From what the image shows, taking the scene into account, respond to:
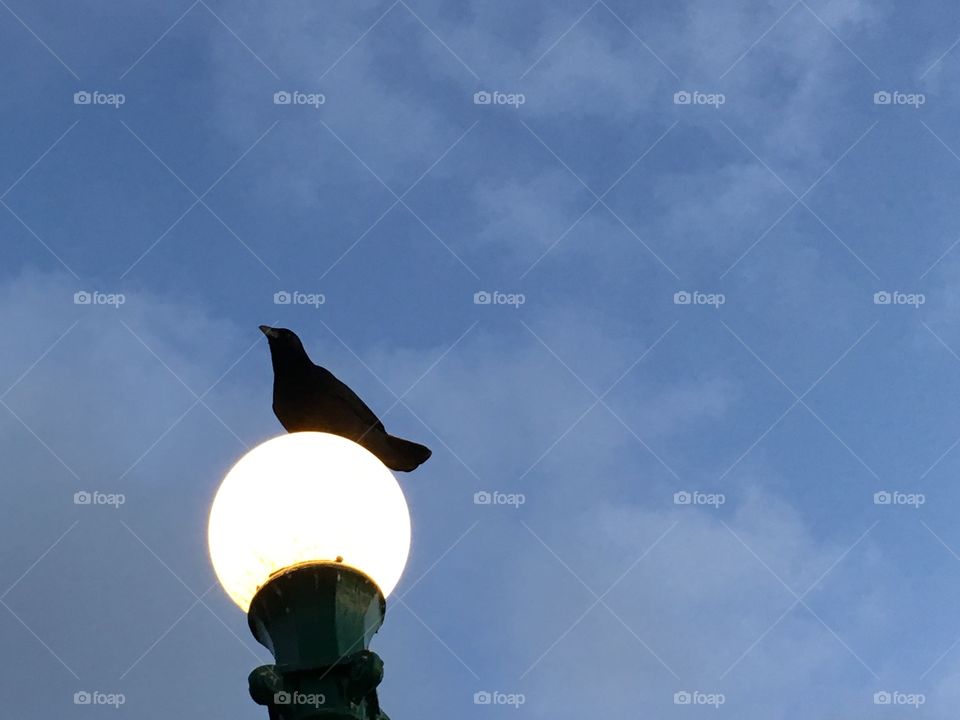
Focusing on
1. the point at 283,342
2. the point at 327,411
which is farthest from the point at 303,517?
the point at 283,342

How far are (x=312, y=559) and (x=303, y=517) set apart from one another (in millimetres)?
122

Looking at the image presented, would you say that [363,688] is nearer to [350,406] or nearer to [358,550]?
[358,550]

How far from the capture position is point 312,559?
11.2 feet

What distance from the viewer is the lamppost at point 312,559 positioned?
126 inches

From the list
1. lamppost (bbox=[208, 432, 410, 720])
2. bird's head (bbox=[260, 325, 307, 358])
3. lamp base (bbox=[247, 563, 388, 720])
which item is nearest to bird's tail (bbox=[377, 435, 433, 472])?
bird's head (bbox=[260, 325, 307, 358])

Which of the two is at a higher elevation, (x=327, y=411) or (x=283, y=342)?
(x=283, y=342)

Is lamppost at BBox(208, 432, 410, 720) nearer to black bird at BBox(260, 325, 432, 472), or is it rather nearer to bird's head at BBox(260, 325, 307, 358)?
black bird at BBox(260, 325, 432, 472)

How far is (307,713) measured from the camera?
10.2 feet

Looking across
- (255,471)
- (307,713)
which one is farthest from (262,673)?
(255,471)

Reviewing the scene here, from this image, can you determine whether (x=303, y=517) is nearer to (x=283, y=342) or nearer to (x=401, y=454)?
(x=401, y=454)

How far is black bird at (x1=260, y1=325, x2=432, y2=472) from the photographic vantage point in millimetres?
4453

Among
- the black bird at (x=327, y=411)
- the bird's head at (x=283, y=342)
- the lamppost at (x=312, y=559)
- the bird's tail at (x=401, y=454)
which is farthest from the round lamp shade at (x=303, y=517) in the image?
the bird's head at (x=283, y=342)

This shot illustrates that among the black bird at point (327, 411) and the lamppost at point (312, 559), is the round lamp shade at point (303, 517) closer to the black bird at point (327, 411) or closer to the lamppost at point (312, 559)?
the lamppost at point (312, 559)

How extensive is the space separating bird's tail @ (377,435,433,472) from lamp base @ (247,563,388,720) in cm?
113
